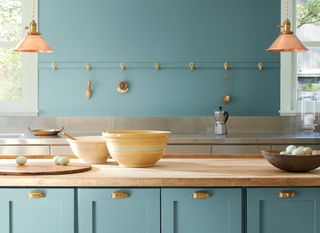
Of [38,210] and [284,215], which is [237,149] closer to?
[284,215]

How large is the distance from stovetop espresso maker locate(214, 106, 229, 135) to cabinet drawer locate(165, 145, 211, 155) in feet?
1.50

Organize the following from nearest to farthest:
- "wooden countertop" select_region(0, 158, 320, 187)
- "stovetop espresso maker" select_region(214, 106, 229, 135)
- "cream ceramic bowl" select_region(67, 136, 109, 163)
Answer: "wooden countertop" select_region(0, 158, 320, 187), "cream ceramic bowl" select_region(67, 136, 109, 163), "stovetop espresso maker" select_region(214, 106, 229, 135)

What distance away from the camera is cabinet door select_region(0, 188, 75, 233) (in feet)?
8.79

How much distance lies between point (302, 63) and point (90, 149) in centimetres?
338

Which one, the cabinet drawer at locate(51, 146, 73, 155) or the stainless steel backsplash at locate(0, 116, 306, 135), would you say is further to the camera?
the stainless steel backsplash at locate(0, 116, 306, 135)

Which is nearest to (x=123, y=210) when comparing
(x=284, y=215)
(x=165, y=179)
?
(x=165, y=179)

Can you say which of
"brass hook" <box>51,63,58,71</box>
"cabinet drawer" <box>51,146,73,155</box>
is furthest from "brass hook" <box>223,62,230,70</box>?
"cabinet drawer" <box>51,146,73,155</box>

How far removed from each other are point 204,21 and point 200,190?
11.4ft

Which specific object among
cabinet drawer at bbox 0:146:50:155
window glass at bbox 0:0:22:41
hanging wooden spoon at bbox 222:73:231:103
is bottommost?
cabinet drawer at bbox 0:146:50:155

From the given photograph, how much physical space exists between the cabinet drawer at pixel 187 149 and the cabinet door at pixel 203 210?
7.94 feet

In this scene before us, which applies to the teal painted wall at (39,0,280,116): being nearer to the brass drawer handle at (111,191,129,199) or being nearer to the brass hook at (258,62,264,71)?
the brass hook at (258,62,264,71)

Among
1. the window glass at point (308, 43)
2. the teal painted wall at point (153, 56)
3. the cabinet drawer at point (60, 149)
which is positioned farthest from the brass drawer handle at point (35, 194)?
the window glass at point (308, 43)

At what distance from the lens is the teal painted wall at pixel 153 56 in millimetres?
5895

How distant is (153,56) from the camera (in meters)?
5.90
